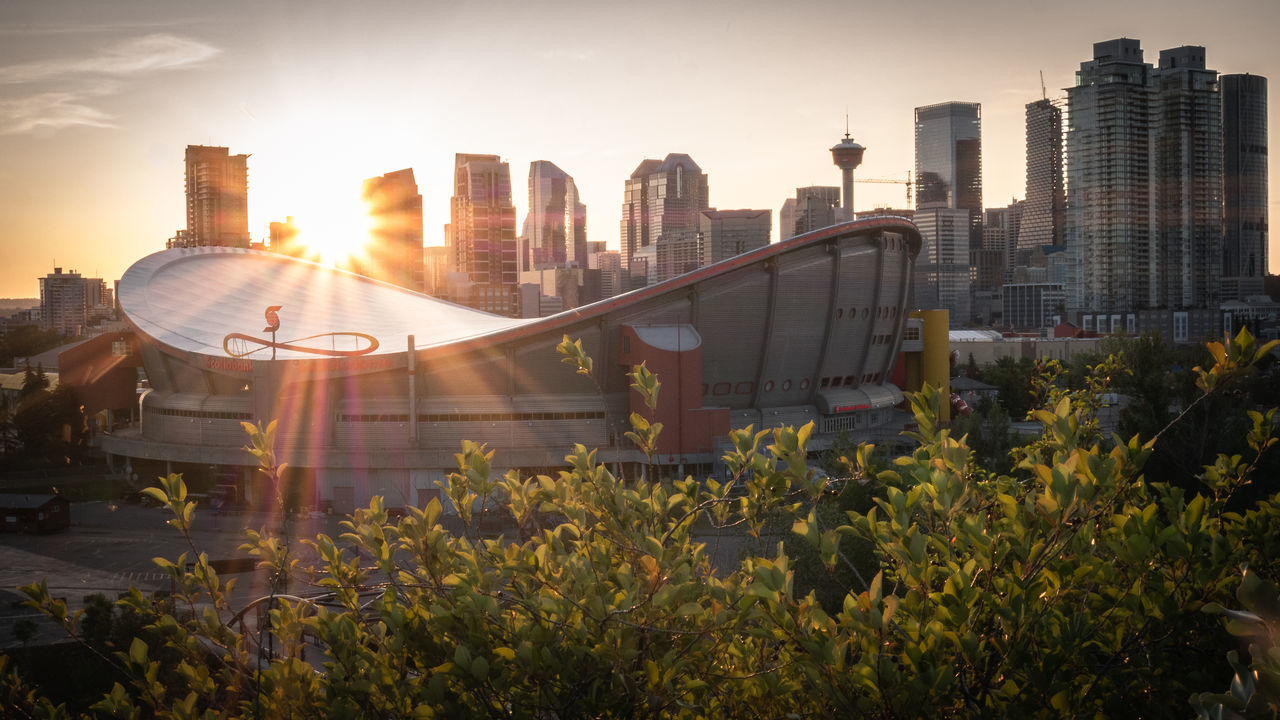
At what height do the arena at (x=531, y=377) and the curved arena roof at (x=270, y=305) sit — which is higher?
the curved arena roof at (x=270, y=305)

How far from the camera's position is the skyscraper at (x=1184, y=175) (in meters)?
129

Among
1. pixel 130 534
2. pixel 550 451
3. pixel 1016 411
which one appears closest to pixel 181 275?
pixel 130 534

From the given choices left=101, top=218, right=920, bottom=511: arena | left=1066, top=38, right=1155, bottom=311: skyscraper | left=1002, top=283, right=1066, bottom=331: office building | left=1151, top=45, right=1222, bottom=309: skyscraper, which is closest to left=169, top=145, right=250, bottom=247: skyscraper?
left=101, top=218, right=920, bottom=511: arena

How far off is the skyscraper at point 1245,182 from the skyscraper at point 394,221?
143 m

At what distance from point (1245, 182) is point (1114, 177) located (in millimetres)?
68661

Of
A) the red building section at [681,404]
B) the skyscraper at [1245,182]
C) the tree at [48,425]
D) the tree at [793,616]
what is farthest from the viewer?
the skyscraper at [1245,182]

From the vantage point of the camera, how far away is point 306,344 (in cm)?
4828

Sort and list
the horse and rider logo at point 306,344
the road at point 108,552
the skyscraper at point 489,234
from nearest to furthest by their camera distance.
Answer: the road at point 108,552
the horse and rider logo at point 306,344
the skyscraper at point 489,234

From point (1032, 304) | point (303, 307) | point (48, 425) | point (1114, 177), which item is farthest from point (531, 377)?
point (1032, 304)

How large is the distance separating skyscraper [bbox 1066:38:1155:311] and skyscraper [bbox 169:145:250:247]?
126874mm

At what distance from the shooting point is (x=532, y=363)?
4247 cm

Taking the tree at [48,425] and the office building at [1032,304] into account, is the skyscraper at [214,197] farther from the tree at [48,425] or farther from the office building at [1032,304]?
the office building at [1032,304]

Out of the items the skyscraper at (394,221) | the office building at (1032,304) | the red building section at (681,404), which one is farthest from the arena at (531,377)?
the office building at (1032,304)

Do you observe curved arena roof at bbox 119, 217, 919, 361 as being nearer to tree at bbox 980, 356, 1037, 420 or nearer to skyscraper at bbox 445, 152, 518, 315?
tree at bbox 980, 356, 1037, 420
